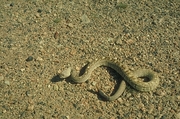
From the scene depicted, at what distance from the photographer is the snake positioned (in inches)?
299

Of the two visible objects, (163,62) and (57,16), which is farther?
(57,16)

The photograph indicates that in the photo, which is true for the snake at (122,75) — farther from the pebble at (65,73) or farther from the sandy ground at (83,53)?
the sandy ground at (83,53)

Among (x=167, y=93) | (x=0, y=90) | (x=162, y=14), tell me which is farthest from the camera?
(x=162, y=14)

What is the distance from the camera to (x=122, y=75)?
8.07 metres

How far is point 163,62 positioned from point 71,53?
2783 millimetres

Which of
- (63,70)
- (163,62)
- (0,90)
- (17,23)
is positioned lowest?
(0,90)

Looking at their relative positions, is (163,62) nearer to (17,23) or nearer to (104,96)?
(104,96)

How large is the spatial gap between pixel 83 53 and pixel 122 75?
1546mm

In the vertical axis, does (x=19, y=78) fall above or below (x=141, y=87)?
below

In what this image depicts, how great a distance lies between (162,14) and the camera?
9.84m

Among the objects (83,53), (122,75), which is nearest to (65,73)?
(83,53)

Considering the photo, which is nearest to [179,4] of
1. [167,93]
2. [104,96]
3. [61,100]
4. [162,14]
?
[162,14]

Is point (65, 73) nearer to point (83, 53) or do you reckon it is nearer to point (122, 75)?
point (83, 53)

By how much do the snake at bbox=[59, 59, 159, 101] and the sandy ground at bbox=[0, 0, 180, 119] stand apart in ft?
0.49
